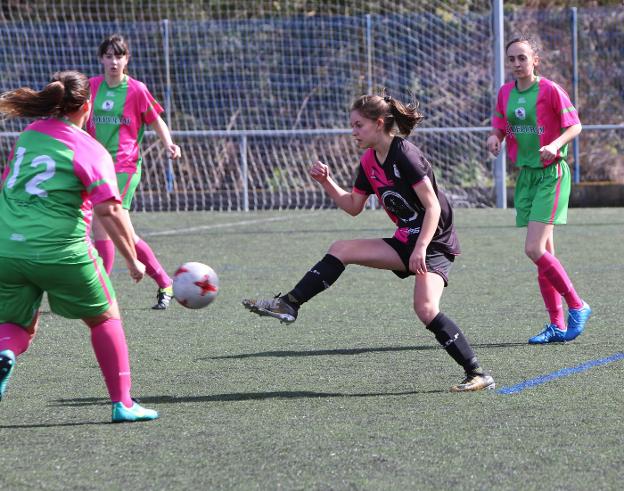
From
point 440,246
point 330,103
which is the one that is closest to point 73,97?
point 440,246

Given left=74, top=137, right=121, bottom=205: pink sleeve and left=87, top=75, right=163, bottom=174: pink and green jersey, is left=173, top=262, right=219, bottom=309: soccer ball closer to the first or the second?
left=74, top=137, right=121, bottom=205: pink sleeve

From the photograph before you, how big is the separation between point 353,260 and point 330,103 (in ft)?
40.6

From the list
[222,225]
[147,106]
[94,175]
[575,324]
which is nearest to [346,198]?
[575,324]

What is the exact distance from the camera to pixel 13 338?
4.28 metres

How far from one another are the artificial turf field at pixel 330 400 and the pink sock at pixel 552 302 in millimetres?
181

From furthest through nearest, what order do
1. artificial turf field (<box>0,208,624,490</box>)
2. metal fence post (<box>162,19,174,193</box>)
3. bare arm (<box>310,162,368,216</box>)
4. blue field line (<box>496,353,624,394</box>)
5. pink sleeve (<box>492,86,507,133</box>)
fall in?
1. metal fence post (<box>162,19,174,193</box>)
2. pink sleeve (<box>492,86,507,133</box>)
3. bare arm (<box>310,162,368,216</box>)
4. blue field line (<box>496,353,624,394</box>)
5. artificial turf field (<box>0,208,624,490</box>)

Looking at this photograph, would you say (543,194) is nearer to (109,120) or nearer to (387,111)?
(387,111)

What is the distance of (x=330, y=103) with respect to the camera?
57.1ft

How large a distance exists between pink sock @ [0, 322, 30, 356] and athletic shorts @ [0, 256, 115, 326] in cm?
2

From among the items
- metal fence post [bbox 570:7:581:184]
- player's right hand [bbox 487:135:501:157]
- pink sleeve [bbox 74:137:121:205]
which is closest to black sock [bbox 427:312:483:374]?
pink sleeve [bbox 74:137:121:205]

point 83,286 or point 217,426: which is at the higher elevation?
point 83,286

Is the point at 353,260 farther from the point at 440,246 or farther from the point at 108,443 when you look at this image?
the point at 108,443

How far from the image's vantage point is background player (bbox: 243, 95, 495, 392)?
496 centimetres

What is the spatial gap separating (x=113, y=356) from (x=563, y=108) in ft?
10.5
